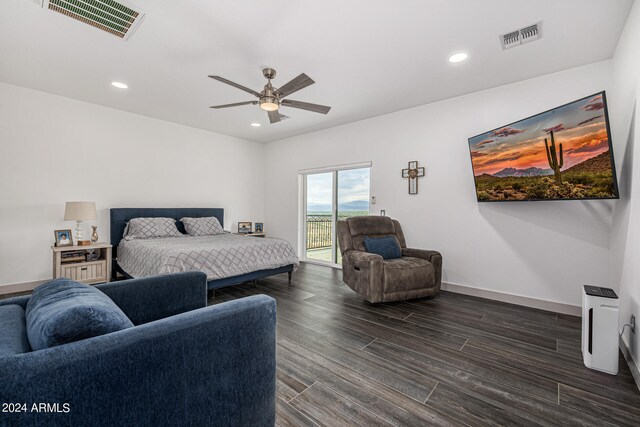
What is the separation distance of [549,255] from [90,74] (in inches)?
226

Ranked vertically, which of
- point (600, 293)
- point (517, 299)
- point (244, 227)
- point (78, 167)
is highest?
point (78, 167)

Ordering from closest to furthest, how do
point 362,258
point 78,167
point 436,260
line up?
1. point 362,258
2. point 436,260
3. point 78,167

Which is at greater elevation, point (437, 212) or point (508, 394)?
point (437, 212)

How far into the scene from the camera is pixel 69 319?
0.89 m

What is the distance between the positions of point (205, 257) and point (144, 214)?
2202mm

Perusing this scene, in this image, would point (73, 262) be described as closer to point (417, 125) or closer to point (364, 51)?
point (364, 51)

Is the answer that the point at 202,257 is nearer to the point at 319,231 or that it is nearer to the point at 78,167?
the point at 78,167

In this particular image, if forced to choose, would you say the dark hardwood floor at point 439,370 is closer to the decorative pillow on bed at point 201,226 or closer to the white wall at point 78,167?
the decorative pillow on bed at point 201,226

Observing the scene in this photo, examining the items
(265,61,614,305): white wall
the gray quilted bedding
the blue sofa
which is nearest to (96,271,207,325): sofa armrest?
the blue sofa

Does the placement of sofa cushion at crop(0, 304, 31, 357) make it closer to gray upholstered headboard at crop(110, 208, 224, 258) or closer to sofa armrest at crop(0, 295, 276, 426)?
sofa armrest at crop(0, 295, 276, 426)

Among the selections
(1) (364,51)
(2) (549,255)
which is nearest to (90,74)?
(1) (364,51)

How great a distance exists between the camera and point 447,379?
1901 mm

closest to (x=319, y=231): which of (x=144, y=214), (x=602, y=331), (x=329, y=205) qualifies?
(x=329, y=205)

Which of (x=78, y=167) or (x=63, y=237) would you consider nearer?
(x=63, y=237)
